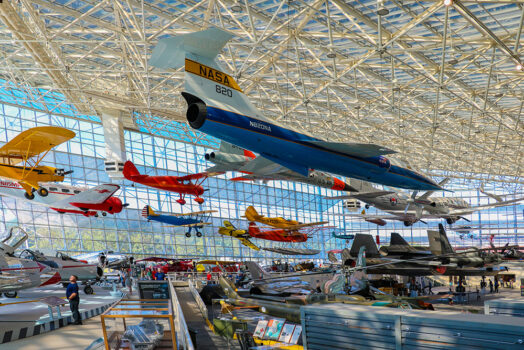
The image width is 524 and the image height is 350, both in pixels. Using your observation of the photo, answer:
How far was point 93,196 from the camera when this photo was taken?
75.4 feet

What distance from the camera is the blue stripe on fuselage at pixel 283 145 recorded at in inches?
404

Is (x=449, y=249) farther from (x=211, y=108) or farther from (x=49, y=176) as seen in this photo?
(x=49, y=176)

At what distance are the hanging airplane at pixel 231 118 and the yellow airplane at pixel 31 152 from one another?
758 cm

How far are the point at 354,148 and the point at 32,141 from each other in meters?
12.5

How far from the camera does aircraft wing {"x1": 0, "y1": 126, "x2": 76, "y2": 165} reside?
1570cm

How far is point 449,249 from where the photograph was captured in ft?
63.4

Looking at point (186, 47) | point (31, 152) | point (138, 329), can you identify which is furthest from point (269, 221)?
point (138, 329)

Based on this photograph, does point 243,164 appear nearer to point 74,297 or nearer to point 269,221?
point 74,297

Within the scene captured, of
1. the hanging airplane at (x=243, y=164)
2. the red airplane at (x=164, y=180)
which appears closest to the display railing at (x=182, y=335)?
the hanging airplane at (x=243, y=164)

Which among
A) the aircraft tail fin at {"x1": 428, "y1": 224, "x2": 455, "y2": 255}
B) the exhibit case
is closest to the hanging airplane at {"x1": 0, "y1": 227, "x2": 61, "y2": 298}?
the exhibit case

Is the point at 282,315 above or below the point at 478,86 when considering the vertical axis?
below

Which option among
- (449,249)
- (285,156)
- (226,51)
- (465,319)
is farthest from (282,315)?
(226,51)

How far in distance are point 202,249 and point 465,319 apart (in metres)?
38.7

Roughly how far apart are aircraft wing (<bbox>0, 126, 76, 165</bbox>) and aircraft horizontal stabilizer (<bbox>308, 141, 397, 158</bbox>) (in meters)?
9.17
